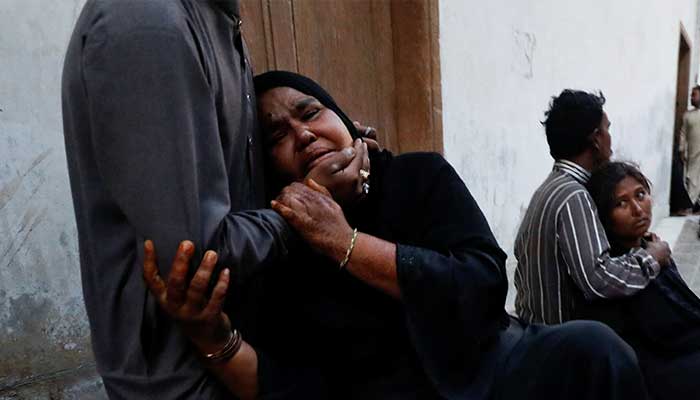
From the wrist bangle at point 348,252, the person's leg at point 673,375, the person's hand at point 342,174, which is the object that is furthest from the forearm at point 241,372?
the person's leg at point 673,375

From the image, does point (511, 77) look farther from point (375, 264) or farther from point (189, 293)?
point (189, 293)

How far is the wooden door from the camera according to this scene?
283 cm

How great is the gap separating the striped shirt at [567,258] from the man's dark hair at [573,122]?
0.26 feet

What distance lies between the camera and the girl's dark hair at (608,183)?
217 cm

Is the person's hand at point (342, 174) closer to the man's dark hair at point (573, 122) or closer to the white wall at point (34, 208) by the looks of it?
the white wall at point (34, 208)

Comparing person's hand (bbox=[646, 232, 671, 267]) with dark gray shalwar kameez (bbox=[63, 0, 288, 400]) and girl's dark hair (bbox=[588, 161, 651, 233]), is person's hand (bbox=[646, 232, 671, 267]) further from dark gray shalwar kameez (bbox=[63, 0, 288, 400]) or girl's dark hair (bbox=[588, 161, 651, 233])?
dark gray shalwar kameez (bbox=[63, 0, 288, 400])

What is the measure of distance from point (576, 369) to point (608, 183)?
111 centimetres

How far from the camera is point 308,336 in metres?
1.33

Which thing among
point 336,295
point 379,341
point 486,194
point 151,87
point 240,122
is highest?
point 151,87

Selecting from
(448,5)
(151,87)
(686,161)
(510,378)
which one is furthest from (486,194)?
(686,161)

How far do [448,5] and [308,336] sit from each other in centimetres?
250

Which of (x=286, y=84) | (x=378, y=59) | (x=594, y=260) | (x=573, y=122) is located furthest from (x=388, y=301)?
(x=378, y=59)

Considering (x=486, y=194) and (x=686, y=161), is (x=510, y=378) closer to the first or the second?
(x=486, y=194)

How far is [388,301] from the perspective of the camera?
1.33 meters
